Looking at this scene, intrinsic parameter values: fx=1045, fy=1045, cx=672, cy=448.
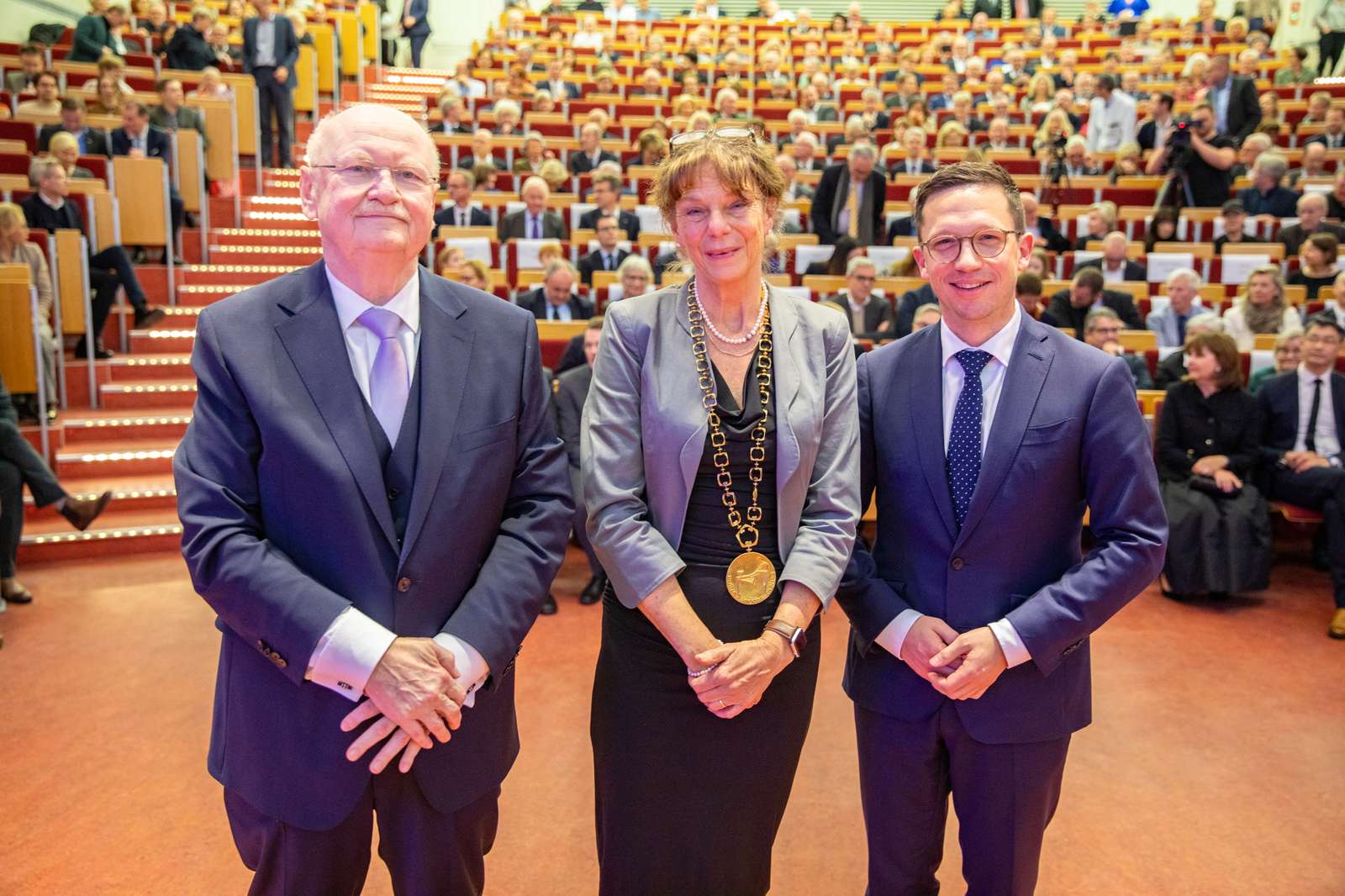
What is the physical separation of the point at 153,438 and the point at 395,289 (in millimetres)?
4326

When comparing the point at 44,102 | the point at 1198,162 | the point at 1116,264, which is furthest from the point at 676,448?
the point at 1198,162

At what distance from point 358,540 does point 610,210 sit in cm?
568

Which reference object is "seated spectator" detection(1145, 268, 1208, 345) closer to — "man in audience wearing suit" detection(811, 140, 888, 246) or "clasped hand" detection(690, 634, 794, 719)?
"man in audience wearing suit" detection(811, 140, 888, 246)

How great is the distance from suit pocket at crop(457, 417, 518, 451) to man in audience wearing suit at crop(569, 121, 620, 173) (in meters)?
7.09

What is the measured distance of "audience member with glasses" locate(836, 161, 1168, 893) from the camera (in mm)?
1507

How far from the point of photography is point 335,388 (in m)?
1.34

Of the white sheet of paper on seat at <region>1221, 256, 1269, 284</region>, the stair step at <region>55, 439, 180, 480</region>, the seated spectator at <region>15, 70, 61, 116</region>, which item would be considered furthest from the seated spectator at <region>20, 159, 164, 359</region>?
the white sheet of paper on seat at <region>1221, 256, 1269, 284</region>

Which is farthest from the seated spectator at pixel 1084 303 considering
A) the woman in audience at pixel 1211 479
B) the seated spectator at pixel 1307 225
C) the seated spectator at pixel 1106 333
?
the seated spectator at pixel 1307 225

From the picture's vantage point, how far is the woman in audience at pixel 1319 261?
239 inches

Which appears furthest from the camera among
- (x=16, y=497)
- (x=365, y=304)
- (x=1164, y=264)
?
(x=1164, y=264)

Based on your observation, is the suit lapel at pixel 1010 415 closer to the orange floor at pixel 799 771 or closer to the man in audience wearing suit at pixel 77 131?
the orange floor at pixel 799 771

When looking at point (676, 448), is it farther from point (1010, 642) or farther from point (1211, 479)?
point (1211, 479)

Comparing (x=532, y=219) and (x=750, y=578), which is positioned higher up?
(x=532, y=219)

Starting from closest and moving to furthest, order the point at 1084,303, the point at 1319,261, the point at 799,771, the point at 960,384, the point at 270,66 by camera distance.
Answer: the point at 960,384 → the point at 799,771 → the point at 1084,303 → the point at 1319,261 → the point at 270,66
